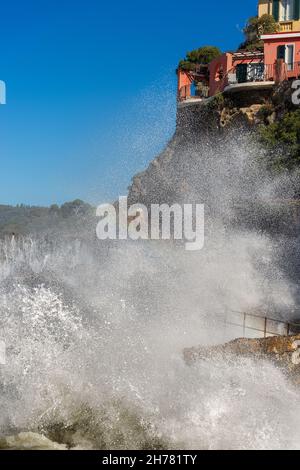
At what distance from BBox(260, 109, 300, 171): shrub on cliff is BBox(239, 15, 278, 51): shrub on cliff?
833 cm

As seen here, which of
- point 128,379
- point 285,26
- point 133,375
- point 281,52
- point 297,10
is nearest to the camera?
Answer: point 128,379

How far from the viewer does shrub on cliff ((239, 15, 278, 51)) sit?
34.2 metres

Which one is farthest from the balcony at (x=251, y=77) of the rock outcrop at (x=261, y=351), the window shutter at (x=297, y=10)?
the rock outcrop at (x=261, y=351)

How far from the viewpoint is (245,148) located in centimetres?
2936

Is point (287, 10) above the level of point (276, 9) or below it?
below

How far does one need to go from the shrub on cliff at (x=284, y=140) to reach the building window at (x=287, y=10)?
30.2 feet

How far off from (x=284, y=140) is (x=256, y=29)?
12000 mm

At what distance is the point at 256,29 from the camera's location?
116 ft

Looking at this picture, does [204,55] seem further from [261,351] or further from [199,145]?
[261,351]

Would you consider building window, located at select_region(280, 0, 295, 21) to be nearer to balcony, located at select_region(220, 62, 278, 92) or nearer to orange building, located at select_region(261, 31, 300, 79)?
orange building, located at select_region(261, 31, 300, 79)

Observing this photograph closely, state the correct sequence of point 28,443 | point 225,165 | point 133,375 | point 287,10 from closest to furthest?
point 28,443 → point 133,375 → point 225,165 → point 287,10


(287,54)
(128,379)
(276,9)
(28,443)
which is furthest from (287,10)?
(28,443)

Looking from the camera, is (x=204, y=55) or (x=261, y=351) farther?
(x=204, y=55)

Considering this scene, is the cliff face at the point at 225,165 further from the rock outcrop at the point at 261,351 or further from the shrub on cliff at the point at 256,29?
the rock outcrop at the point at 261,351
